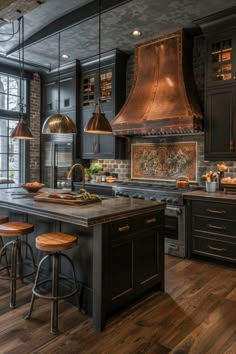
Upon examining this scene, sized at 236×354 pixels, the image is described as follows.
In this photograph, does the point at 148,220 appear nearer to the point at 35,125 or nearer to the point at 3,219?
the point at 3,219

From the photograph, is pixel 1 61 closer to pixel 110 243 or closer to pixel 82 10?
pixel 82 10

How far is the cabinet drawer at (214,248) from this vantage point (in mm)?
3728

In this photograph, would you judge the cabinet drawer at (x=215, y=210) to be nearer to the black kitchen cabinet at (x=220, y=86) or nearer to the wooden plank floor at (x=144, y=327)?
the black kitchen cabinet at (x=220, y=86)

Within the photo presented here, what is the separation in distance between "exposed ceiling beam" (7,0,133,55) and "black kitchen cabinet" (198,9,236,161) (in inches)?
53.4

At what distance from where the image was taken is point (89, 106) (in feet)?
19.8

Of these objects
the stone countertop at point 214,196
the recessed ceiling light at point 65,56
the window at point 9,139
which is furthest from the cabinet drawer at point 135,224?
the window at point 9,139

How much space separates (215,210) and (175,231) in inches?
27.6

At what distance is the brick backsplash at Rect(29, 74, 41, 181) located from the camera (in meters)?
6.88

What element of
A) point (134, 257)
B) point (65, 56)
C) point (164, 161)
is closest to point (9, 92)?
point (65, 56)

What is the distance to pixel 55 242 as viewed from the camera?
2469mm

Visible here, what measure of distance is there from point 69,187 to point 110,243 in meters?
3.85

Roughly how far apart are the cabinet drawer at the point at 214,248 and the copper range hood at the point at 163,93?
5.19 ft

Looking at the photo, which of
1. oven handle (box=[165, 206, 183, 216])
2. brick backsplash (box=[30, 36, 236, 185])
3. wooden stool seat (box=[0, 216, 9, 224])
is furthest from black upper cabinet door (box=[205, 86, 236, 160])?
wooden stool seat (box=[0, 216, 9, 224])

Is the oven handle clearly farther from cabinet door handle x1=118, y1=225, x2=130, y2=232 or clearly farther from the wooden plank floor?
cabinet door handle x1=118, y1=225, x2=130, y2=232
